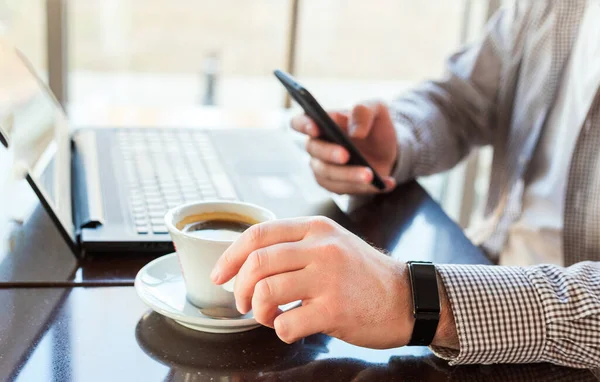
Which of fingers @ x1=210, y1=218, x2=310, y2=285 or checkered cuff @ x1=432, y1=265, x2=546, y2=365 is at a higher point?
fingers @ x1=210, y1=218, x2=310, y2=285

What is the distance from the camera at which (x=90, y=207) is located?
799 mm

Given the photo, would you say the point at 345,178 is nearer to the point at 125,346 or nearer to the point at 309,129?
the point at 309,129

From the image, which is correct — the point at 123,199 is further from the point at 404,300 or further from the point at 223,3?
the point at 223,3

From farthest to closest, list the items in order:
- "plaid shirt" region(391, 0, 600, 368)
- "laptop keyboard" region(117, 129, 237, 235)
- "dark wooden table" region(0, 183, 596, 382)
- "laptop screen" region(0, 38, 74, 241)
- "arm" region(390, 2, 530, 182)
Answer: "arm" region(390, 2, 530, 182) → "plaid shirt" region(391, 0, 600, 368) → "laptop keyboard" region(117, 129, 237, 235) → "laptop screen" region(0, 38, 74, 241) → "dark wooden table" region(0, 183, 596, 382)

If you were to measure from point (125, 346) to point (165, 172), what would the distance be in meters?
0.43

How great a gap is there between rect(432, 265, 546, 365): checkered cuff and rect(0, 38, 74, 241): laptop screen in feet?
1.31

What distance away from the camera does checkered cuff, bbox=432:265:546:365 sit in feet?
1.95

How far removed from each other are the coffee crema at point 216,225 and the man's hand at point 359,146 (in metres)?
0.30

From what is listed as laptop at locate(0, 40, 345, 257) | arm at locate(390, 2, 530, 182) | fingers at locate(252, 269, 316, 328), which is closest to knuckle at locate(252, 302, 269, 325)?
fingers at locate(252, 269, 316, 328)

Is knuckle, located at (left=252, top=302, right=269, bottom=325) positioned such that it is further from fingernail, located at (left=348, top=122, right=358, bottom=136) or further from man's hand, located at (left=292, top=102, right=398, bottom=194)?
fingernail, located at (left=348, top=122, right=358, bottom=136)

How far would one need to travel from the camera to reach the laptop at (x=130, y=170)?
74 centimetres

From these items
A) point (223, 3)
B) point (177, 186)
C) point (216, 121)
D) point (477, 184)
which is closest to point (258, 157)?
point (177, 186)

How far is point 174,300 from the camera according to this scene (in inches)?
24.3

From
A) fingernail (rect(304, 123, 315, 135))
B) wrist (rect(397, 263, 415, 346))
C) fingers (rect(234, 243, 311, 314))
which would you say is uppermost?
fingers (rect(234, 243, 311, 314))
